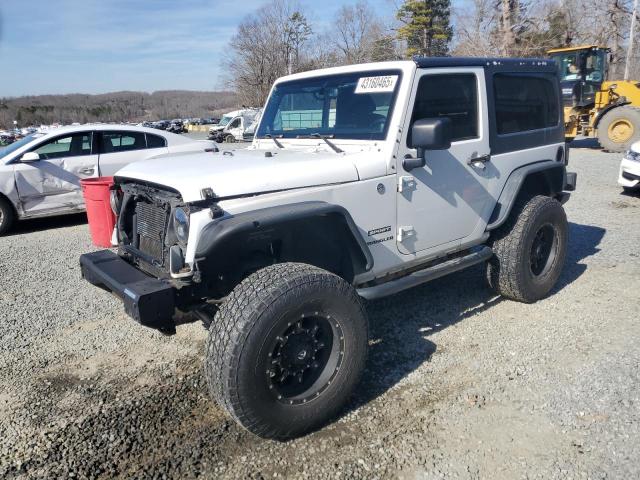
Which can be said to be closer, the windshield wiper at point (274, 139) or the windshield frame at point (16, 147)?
the windshield wiper at point (274, 139)

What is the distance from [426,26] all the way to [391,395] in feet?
162

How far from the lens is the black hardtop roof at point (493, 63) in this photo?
143 inches

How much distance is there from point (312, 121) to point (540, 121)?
2241 millimetres

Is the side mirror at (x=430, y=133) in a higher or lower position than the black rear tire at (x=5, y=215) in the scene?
higher

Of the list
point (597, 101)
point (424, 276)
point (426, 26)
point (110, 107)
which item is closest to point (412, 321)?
point (424, 276)

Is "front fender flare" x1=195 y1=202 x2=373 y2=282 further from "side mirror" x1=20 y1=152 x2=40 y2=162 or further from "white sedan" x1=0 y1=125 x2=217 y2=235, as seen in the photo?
"side mirror" x1=20 y1=152 x2=40 y2=162

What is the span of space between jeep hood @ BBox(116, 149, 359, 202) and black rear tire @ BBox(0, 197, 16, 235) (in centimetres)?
532

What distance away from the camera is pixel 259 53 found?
42.7m

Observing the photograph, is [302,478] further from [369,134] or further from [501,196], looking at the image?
[501,196]

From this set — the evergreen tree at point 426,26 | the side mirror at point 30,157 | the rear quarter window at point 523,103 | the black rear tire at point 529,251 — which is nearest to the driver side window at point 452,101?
the rear quarter window at point 523,103

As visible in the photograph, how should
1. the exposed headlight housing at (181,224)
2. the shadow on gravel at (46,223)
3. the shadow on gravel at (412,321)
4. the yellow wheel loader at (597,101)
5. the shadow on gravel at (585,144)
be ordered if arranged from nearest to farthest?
the exposed headlight housing at (181,224), the shadow on gravel at (412,321), the shadow on gravel at (46,223), the yellow wheel loader at (597,101), the shadow on gravel at (585,144)

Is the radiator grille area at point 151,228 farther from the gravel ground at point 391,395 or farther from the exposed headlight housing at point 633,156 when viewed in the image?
the exposed headlight housing at point 633,156

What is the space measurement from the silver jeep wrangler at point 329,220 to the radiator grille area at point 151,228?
0.02 m

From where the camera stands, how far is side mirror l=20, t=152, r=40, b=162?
25.2ft
